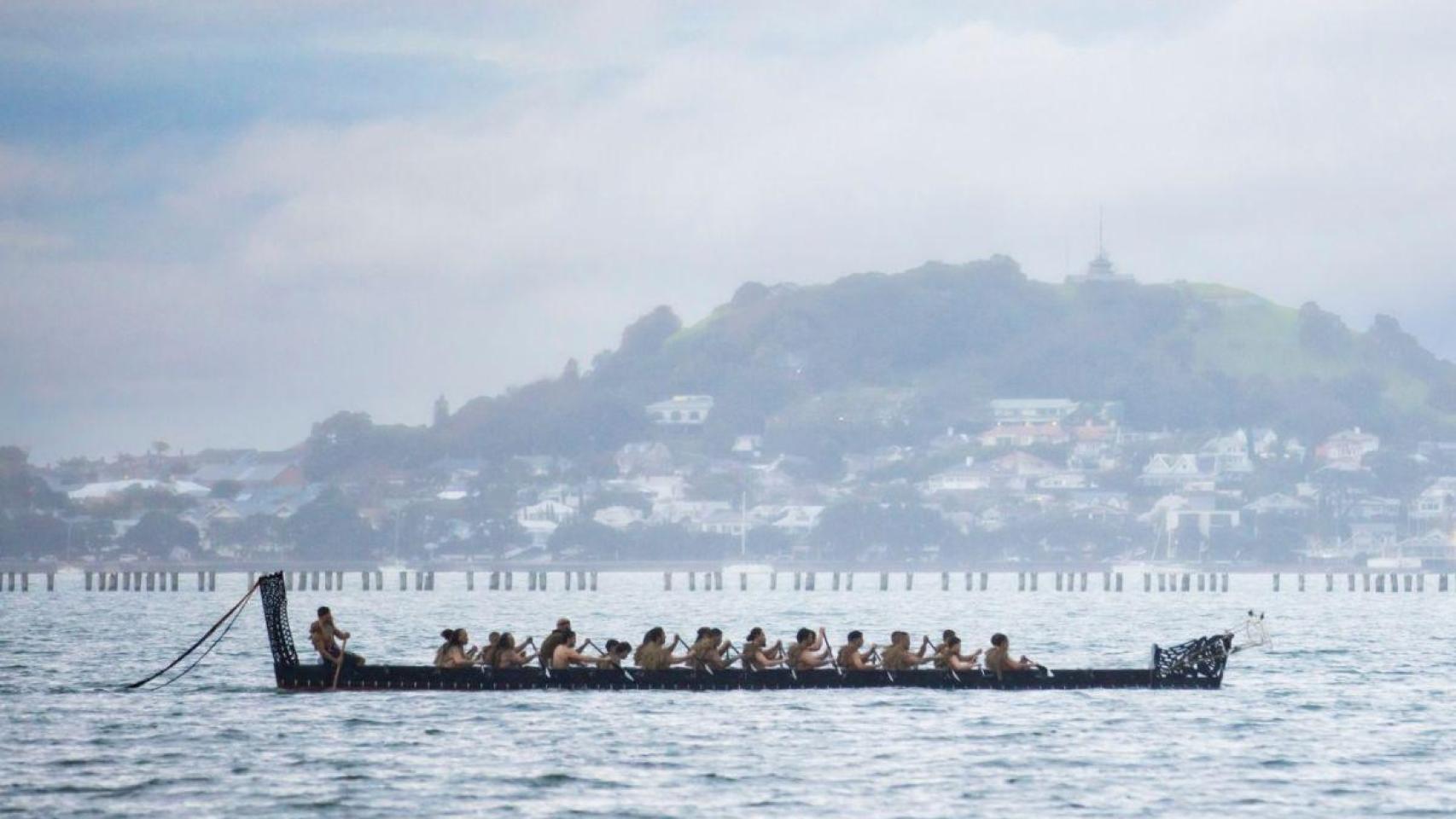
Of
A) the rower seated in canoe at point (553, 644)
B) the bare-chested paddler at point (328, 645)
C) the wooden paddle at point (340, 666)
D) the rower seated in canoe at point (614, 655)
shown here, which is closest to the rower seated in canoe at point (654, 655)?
the rower seated in canoe at point (614, 655)

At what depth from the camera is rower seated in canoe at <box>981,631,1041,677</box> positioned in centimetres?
6575

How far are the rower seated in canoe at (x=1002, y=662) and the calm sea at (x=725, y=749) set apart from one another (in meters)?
1.10

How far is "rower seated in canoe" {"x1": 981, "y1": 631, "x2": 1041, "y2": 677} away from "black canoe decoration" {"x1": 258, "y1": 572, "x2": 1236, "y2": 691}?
177 millimetres

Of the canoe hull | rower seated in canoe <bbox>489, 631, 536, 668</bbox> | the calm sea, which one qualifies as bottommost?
the calm sea

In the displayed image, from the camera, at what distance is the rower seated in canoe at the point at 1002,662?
65.8m

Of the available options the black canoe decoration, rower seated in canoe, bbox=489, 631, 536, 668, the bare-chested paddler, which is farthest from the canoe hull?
the bare-chested paddler

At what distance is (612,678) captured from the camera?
66.2 meters

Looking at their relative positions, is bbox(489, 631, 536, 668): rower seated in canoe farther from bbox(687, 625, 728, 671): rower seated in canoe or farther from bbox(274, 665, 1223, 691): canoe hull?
bbox(687, 625, 728, 671): rower seated in canoe

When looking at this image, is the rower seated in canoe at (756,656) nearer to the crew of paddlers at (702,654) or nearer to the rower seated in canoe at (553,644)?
the crew of paddlers at (702,654)

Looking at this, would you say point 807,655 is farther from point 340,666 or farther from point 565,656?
point 340,666

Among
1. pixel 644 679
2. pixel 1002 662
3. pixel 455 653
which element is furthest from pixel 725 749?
pixel 1002 662

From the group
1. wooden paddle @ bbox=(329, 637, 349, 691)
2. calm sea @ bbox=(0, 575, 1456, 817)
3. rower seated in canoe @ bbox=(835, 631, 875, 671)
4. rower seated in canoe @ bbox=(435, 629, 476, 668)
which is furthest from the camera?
rower seated in canoe @ bbox=(835, 631, 875, 671)

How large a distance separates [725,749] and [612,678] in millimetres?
9594

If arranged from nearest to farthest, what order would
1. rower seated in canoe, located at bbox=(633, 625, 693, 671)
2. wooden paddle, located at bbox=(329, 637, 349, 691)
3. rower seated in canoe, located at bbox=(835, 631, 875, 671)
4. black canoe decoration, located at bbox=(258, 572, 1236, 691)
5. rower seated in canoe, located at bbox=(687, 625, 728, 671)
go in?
wooden paddle, located at bbox=(329, 637, 349, 691)
black canoe decoration, located at bbox=(258, 572, 1236, 691)
rower seated in canoe, located at bbox=(633, 625, 693, 671)
rower seated in canoe, located at bbox=(687, 625, 728, 671)
rower seated in canoe, located at bbox=(835, 631, 875, 671)
